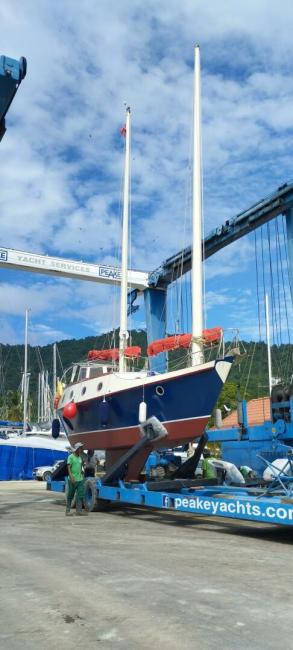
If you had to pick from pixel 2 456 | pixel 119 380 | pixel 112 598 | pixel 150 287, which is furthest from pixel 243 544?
pixel 150 287

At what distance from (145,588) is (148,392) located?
7347mm

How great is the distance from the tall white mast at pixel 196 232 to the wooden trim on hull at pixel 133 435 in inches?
58.2

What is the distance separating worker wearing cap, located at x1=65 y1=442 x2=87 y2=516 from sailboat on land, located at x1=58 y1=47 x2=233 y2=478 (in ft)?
3.83

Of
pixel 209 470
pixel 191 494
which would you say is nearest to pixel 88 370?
pixel 209 470

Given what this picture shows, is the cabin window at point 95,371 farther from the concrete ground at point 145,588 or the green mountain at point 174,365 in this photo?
the concrete ground at point 145,588

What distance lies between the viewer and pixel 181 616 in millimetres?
4707

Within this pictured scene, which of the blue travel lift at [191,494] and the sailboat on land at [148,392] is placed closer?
the blue travel lift at [191,494]

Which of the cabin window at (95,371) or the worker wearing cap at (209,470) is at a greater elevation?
the cabin window at (95,371)

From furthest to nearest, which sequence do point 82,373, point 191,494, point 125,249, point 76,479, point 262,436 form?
1. point 125,249
2. point 82,373
3. point 262,436
4. point 76,479
5. point 191,494

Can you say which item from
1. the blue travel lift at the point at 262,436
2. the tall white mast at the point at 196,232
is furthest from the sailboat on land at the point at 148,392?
the blue travel lift at the point at 262,436

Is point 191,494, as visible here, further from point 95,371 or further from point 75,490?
point 95,371

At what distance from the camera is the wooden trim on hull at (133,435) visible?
12.4 meters

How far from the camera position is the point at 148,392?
1293cm

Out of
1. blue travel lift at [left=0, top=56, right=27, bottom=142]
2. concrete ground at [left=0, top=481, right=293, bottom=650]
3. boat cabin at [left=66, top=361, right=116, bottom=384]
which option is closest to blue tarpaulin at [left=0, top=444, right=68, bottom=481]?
boat cabin at [left=66, top=361, right=116, bottom=384]
